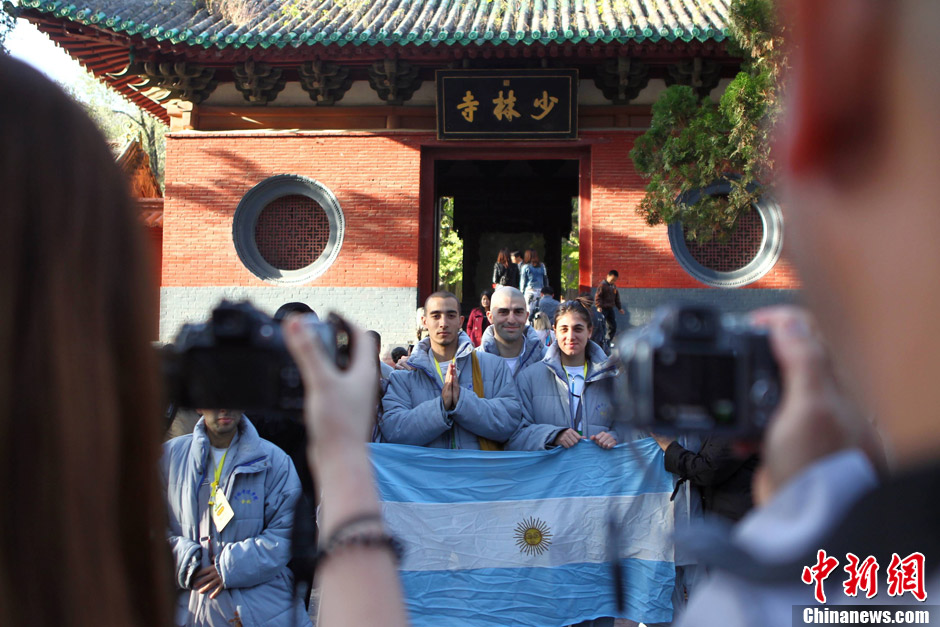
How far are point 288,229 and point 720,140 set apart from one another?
22.1 ft

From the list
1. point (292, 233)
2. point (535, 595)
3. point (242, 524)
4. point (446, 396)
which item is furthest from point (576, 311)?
point (292, 233)

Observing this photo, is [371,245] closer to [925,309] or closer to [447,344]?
[447,344]

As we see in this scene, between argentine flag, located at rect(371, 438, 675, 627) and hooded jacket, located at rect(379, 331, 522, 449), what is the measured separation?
4.4 inches

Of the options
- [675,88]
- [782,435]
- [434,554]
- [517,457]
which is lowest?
[434,554]

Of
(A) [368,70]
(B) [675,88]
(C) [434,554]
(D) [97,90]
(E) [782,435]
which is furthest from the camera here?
(D) [97,90]

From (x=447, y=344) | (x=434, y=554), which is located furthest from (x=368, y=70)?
(x=434, y=554)

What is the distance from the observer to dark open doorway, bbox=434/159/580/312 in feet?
58.3

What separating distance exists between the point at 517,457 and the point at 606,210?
25.6 feet

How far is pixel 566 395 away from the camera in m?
4.61

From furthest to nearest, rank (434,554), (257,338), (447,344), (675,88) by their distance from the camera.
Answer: (675,88)
(447,344)
(434,554)
(257,338)

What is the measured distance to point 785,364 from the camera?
2.61 feet

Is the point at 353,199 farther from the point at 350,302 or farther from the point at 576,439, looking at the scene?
the point at 576,439

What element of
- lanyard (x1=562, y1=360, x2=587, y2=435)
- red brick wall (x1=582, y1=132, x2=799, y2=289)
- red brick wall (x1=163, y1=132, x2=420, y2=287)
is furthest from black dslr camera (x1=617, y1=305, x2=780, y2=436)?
red brick wall (x1=163, y1=132, x2=420, y2=287)

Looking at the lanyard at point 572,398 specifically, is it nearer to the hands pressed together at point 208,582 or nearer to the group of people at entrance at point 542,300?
the hands pressed together at point 208,582
